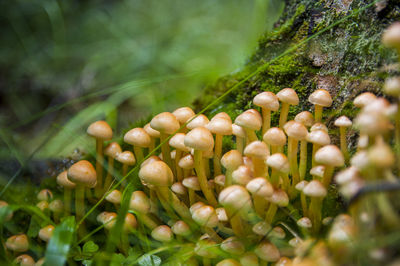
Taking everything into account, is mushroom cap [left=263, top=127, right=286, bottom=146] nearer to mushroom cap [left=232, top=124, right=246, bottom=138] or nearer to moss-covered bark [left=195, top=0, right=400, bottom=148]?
mushroom cap [left=232, top=124, right=246, bottom=138]

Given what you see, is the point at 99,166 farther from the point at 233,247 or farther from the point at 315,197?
the point at 315,197

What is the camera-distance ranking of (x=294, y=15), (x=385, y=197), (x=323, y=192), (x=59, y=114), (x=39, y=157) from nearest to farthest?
(x=385, y=197) < (x=323, y=192) < (x=294, y=15) < (x=39, y=157) < (x=59, y=114)

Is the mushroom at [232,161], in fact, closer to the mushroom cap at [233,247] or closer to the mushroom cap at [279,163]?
the mushroom cap at [279,163]

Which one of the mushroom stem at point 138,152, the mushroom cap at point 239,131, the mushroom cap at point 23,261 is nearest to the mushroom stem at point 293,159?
the mushroom cap at point 239,131

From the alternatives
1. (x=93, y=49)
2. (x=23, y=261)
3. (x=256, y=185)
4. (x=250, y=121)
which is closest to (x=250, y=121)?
(x=250, y=121)

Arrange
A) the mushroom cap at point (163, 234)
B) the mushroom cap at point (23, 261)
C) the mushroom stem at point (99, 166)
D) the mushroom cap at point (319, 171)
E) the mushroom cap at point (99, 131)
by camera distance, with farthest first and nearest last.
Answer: the mushroom stem at point (99, 166) → the mushroom cap at point (99, 131) → the mushroom cap at point (23, 261) → the mushroom cap at point (163, 234) → the mushroom cap at point (319, 171)

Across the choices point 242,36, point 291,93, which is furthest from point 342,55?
point 242,36

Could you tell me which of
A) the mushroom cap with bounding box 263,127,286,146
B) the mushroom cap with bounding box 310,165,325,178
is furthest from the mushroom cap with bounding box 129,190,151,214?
the mushroom cap with bounding box 310,165,325,178

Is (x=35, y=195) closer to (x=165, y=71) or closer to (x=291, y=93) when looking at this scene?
(x=291, y=93)
